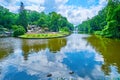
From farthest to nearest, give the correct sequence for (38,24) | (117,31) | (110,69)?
1. (38,24)
2. (117,31)
3. (110,69)

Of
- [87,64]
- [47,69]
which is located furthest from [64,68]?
[87,64]

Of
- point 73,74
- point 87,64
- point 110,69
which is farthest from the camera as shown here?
point 87,64

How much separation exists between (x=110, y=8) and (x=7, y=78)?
47382mm

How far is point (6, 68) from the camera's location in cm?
1900

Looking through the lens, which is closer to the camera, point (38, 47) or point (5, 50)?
point (5, 50)

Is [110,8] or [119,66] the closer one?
[119,66]

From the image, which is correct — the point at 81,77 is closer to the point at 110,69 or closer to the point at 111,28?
the point at 110,69

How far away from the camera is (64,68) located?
18609mm

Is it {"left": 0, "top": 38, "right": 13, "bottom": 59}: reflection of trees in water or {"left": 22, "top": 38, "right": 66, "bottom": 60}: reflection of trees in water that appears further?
{"left": 22, "top": 38, "right": 66, "bottom": 60}: reflection of trees in water

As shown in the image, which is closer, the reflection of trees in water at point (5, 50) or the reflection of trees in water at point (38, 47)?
the reflection of trees in water at point (5, 50)

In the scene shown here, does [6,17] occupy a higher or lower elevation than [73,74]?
higher

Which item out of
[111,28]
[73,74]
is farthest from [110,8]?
[73,74]

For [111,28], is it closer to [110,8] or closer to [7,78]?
[110,8]

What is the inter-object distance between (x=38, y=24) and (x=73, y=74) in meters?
94.6
